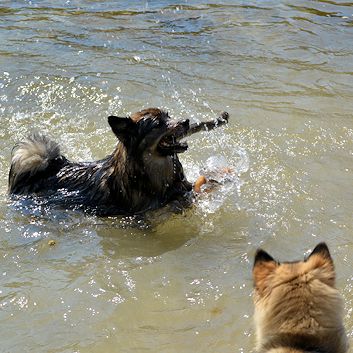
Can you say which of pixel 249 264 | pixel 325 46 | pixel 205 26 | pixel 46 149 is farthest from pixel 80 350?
pixel 205 26

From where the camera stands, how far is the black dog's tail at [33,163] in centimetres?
685

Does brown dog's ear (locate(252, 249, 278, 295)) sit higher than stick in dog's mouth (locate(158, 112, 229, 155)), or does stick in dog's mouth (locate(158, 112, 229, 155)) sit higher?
brown dog's ear (locate(252, 249, 278, 295))

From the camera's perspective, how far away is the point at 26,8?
47.2 ft

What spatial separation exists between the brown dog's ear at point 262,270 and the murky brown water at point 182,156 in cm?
100

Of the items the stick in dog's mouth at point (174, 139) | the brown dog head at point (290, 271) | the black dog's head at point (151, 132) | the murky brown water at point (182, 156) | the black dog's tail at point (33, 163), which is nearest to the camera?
the brown dog head at point (290, 271)

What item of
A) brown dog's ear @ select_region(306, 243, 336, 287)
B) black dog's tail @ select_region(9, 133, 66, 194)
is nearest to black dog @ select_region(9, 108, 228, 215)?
black dog's tail @ select_region(9, 133, 66, 194)

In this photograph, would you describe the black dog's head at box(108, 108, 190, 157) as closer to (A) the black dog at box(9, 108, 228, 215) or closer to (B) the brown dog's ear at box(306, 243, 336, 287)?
(A) the black dog at box(9, 108, 228, 215)

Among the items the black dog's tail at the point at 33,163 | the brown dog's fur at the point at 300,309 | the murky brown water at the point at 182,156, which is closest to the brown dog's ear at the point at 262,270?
the brown dog's fur at the point at 300,309

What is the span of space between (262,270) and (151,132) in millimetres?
2882

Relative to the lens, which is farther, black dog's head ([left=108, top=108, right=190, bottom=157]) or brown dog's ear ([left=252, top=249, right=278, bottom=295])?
black dog's head ([left=108, top=108, right=190, bottom=157])

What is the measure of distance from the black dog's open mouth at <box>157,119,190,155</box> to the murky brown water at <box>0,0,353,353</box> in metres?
0.70

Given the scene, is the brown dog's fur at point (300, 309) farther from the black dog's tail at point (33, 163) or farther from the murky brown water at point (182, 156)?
the black dog's tail at point (33, 163)

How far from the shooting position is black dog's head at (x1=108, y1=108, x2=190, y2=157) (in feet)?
20.6

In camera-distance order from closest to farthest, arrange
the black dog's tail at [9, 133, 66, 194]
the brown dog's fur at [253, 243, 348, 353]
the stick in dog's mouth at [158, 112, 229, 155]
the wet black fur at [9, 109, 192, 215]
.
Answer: the brown dog's fur at [253, 243, 348, 353] → the stick in dog's mouth at [158, 112, 229, 155] → the wet black fur at [9, 109, 192, 215] → the black dog's tail at [9, 133, 66, 194]
